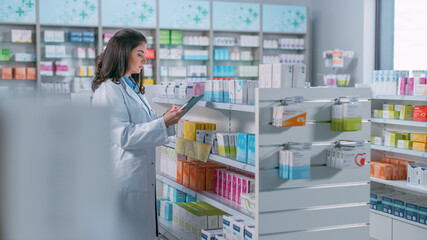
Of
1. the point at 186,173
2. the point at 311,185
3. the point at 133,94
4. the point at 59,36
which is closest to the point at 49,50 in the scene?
the point at 59,36

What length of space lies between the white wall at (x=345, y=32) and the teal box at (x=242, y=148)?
18.7ft

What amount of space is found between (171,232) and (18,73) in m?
5.14

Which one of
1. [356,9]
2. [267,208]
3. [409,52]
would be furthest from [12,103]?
[356,9]

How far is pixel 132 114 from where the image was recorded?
9.79 feet

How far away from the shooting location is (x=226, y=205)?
128 inches

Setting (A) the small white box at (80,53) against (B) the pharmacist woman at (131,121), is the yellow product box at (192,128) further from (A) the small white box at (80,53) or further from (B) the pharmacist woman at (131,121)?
(A) the small white box at (80,53)

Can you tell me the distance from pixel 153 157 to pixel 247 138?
1.99 ft

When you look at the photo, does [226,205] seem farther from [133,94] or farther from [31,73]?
[31,73]

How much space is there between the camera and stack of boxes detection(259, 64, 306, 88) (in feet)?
9.22

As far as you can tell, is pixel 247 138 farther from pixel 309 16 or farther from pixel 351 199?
pixel 309 16

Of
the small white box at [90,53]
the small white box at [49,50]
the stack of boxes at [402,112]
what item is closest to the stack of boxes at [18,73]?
the small white box at [49,50]

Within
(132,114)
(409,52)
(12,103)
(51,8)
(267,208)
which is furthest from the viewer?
(51,8)

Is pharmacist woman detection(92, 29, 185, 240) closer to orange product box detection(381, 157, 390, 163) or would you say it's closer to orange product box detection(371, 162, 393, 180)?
orange product box detection(371, 162, 393, 180)

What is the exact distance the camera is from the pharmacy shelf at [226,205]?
2.96 metres
